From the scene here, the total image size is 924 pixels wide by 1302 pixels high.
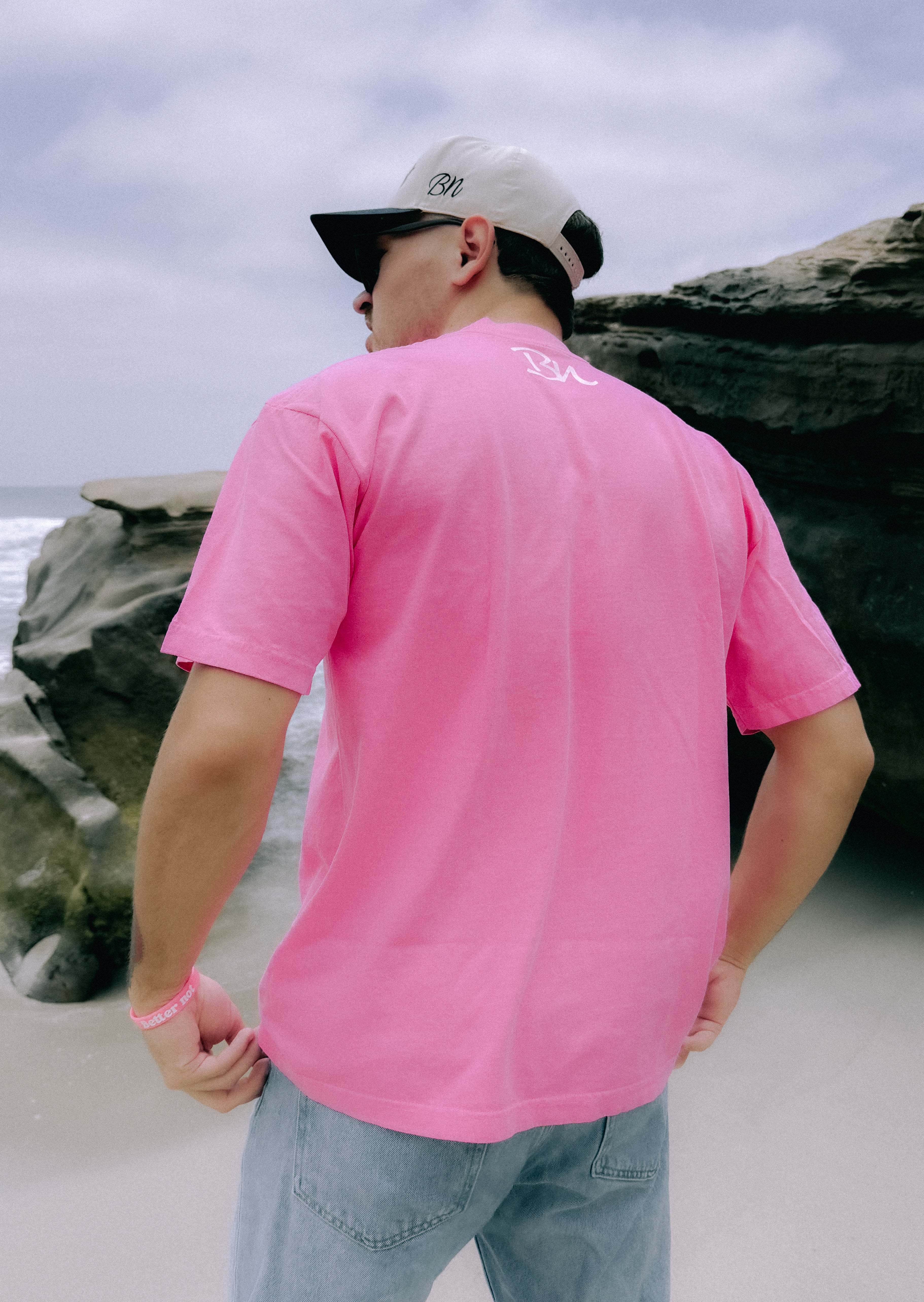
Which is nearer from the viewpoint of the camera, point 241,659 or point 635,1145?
point 241,659

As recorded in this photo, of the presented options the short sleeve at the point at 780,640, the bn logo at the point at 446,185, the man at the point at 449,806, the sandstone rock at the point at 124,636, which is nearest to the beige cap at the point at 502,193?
the bn logo at the point at 446,185

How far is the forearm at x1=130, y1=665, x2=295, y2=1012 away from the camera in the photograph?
812mm

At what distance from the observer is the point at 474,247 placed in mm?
1089

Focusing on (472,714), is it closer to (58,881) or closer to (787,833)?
(787,833)

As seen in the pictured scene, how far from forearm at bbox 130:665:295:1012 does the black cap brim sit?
63cm

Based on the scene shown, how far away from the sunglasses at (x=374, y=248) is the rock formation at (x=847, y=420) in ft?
7.06

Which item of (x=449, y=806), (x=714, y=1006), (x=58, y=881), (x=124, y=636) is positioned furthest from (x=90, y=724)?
(x=449, y=806)

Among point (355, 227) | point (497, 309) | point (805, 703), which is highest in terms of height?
point (355, 227)

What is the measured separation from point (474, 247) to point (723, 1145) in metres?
2.27

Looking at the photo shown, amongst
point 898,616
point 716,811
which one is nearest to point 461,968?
point 716,811

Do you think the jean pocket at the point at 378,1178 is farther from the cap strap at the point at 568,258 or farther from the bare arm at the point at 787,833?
the cap strap at the point at 568,258

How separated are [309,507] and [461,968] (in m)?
0.44

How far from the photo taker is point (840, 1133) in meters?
2.40

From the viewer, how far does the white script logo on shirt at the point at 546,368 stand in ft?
3.11
